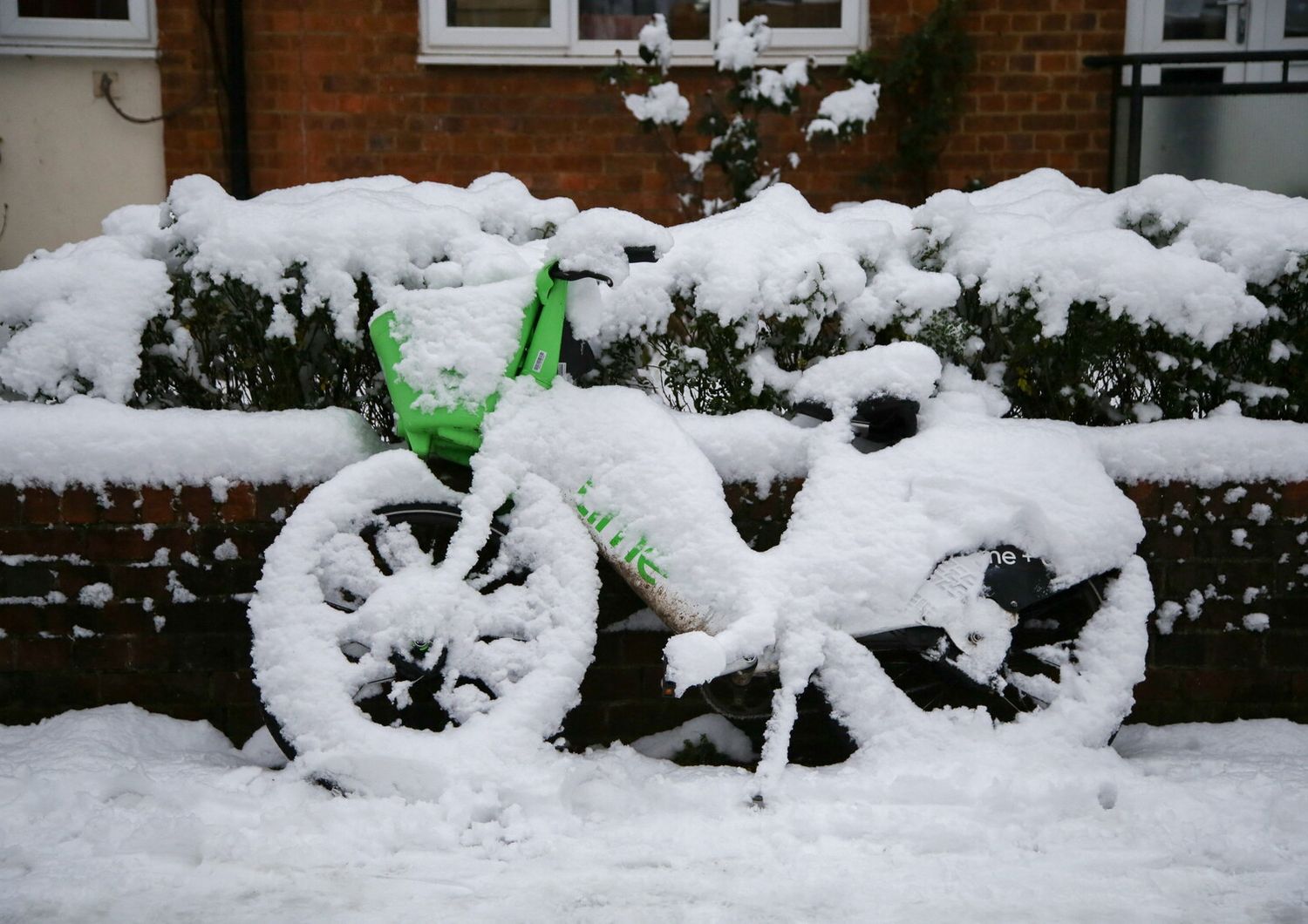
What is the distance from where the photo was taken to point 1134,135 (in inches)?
249

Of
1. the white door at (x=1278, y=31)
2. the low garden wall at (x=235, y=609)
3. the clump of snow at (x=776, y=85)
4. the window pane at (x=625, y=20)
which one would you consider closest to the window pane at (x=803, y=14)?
the window pane at (x=625, y=20)

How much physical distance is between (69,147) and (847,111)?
4370 mm

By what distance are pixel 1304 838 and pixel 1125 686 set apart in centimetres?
46

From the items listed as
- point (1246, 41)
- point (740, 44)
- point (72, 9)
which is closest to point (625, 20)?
point (740, 44)

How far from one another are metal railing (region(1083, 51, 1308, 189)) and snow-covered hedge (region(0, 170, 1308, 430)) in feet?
11.4

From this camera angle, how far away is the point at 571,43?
21.4ft

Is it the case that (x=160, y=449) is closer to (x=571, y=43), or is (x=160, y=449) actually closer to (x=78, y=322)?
(x=78, y=322)

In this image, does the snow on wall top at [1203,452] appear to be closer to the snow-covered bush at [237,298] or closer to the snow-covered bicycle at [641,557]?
the snow-covered bicycle at [641,557]

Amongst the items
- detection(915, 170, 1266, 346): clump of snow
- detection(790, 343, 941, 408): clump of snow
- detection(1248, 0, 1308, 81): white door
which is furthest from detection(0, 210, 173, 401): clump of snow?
detection(1248, 0, 1308, 81): white door

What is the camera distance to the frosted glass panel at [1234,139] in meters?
6.27

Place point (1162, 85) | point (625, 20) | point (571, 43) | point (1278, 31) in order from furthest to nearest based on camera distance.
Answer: point (1278, 31) < point (625, 20) < point (571, 43) < point (1162, 85)

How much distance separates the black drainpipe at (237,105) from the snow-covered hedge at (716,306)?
356 cm

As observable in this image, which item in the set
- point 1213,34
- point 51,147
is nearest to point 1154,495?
point 1213,34

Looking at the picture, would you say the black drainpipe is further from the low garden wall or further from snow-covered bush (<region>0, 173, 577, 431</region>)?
the low garden wall
